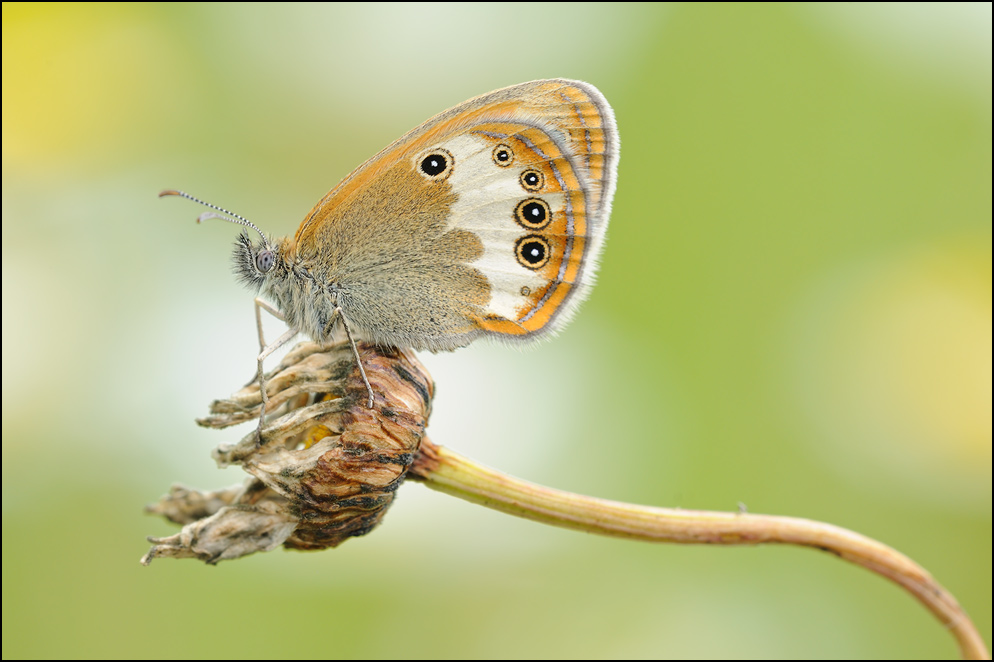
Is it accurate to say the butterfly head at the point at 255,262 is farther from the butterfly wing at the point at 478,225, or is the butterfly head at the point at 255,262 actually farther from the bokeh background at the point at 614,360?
the bokeh background at the point at 614,360

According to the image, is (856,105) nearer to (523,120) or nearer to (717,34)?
(717,34)

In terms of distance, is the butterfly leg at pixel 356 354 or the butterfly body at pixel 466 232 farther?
the butterfly body at pixel 466 232

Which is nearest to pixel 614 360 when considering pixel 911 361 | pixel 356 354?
pixel 911 361

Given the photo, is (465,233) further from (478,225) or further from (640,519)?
(640,519)

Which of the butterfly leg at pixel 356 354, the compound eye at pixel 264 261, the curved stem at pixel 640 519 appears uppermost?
the compound eye at pixel 264 261

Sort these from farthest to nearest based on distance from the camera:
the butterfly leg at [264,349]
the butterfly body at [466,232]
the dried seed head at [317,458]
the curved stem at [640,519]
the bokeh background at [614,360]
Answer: the bokeh background at [614,360]
the butterfly body at [466,232]
the butterfly leg at [264,349]
the dried seed head at [317,458]
the curved stem at [640,519]

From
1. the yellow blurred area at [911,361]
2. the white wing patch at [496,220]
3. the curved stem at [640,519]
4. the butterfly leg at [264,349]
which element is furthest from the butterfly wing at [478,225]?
the yellow blurred area at [911,361]

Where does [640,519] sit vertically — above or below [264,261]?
below
